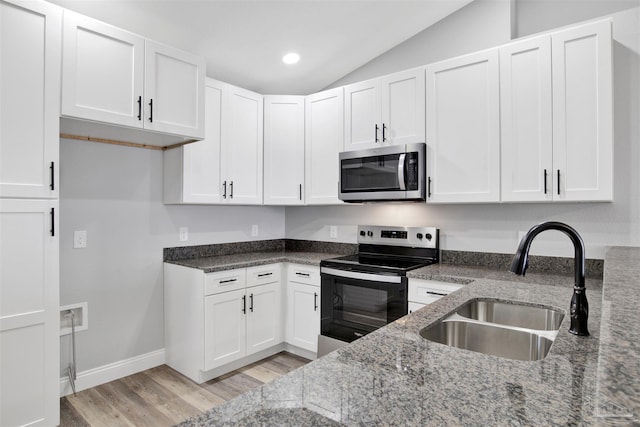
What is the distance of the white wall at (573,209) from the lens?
2273 mm

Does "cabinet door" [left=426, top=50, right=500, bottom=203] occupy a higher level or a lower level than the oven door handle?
higher

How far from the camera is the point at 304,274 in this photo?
3191mm

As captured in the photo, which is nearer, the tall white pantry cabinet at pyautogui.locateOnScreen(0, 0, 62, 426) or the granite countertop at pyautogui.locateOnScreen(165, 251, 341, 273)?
the tall white pantry cabinet at pyautogui.locateOnScreen(0, 0, 62, 426)

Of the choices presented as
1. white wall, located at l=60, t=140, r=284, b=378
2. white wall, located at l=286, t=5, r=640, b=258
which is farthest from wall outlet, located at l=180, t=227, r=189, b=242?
white wall, located at l=286, t=5, r=640, b=258

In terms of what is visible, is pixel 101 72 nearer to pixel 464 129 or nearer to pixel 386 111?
pixel 386 111

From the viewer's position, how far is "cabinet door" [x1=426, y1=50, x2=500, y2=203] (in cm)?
246

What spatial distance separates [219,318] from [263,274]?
52 centimetres

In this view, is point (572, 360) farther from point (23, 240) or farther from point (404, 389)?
point (23, 240)

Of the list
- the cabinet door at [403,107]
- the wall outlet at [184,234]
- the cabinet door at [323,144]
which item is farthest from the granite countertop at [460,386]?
the wall outlet at [184,234]

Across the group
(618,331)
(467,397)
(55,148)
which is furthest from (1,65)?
(618,331)

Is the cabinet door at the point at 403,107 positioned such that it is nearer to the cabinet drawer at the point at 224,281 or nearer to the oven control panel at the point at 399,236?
the oven control panel at the point at 399,236

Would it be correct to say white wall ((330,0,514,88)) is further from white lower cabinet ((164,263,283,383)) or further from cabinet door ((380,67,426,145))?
white lower cabinet ((164,263,283,383))

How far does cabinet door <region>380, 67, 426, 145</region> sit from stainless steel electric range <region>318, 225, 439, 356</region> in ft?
2.57

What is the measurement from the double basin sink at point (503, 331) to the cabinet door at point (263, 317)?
1.93 meters
